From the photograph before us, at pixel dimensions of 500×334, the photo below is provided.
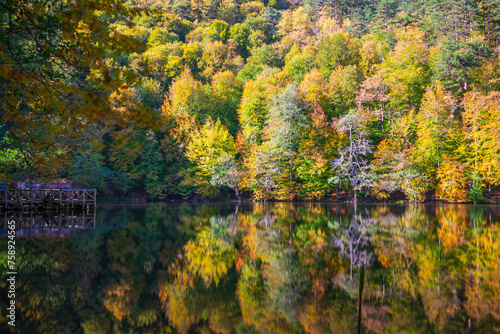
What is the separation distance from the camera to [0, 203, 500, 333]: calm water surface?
211 inches

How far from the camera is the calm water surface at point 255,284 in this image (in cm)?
535

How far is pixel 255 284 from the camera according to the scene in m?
7.30

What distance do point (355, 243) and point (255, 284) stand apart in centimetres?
489

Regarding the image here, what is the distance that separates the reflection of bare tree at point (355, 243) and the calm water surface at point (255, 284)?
0.15 ft

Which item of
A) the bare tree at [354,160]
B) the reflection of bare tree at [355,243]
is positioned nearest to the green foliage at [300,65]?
the bare tree at [354,160]

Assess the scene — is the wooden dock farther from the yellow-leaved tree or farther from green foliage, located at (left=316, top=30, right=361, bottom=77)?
green foliage, located at (left=316, top=30, right=361, bottom=77)

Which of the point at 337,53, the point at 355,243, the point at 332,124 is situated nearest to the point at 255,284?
the point at 355,243

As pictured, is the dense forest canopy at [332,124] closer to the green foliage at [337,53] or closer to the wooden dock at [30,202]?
the green foliage at [337,53]

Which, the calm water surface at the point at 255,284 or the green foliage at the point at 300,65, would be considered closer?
the calm water surface at the point at 255,284

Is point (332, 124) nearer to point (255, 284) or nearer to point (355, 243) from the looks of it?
point (355, 243)

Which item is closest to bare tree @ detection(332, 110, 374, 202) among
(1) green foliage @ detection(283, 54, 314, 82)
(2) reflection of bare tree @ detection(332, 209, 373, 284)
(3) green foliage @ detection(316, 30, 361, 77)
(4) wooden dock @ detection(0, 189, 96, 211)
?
(3) green foliage @ detection(316, 30, 361, 77)

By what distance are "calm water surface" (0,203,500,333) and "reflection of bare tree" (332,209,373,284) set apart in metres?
0.05

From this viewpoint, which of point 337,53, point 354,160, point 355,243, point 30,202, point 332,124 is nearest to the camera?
point 355,243

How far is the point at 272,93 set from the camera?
134 ft
